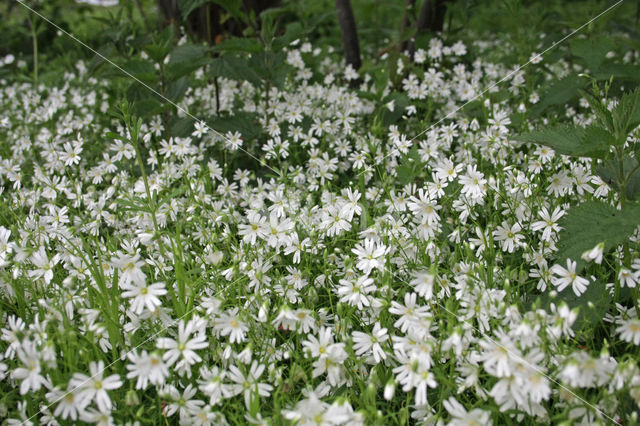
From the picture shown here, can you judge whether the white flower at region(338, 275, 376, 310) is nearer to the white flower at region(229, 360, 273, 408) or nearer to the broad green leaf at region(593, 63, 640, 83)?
the white flower at region(229, 360, 273, 408)

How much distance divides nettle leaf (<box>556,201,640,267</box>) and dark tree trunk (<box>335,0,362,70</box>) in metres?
2.88

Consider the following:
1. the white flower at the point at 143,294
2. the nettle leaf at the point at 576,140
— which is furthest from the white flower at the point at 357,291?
the nettle leaf at the point at 576,140

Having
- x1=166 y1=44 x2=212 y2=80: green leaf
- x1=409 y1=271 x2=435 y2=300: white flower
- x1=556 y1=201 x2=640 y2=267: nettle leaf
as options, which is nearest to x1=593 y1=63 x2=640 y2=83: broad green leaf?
x1=556 y1=201 x2=640 y2=267: nettle leaf

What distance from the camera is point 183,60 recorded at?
11.5 ft

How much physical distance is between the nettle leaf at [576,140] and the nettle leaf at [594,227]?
0.21 meters

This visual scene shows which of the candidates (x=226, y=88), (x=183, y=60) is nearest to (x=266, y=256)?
(x=183, y=60)

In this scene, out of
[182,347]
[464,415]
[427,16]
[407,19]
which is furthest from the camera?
[407,19]

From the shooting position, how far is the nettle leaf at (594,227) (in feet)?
6.11

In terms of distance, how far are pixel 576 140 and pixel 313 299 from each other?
125 centimetres

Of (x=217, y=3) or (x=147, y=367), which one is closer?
(x=147, y=367)

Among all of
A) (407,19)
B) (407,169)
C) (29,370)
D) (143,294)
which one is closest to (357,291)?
(143,294)

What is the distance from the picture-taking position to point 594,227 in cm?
195

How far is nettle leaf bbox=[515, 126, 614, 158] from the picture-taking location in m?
1.97

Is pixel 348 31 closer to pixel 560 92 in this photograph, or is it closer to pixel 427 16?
pixel 427 16
